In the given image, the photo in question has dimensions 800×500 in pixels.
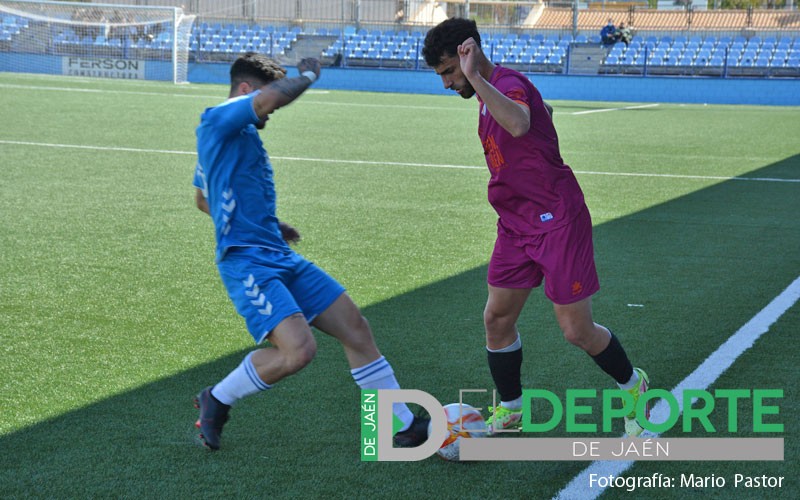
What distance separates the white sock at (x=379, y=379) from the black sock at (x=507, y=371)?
480mm

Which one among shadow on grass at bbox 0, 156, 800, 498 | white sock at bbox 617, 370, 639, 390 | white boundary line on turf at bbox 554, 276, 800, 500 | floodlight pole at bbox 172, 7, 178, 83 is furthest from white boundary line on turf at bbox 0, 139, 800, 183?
floodlight pole at bbox 172, 7, 178, 83

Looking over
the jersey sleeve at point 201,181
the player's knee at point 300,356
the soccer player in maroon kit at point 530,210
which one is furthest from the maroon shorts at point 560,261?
the jersey sleeve at point 201,181

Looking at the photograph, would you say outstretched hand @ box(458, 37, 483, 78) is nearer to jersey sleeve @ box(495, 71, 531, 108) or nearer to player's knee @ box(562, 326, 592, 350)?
jersey sleeve @ box(495, 71, 531, 108)

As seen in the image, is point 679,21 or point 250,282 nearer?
point 250,282

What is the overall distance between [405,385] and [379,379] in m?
0.78

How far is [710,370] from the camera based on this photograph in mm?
5156

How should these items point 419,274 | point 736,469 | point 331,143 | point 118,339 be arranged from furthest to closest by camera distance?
point 331,143, point 419,274, point 118,339, point 736,469

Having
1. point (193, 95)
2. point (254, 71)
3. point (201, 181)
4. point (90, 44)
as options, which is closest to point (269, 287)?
point (201, 181)

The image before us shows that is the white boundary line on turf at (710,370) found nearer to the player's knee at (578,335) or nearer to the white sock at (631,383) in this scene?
the white sock at (631,383)

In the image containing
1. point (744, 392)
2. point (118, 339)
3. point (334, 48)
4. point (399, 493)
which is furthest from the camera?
point (334, 48)

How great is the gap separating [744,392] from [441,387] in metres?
1.45

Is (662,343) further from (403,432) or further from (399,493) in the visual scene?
(399,493)

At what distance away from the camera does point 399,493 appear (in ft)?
12.2

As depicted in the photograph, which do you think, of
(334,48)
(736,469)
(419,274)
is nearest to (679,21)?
(334,48)
